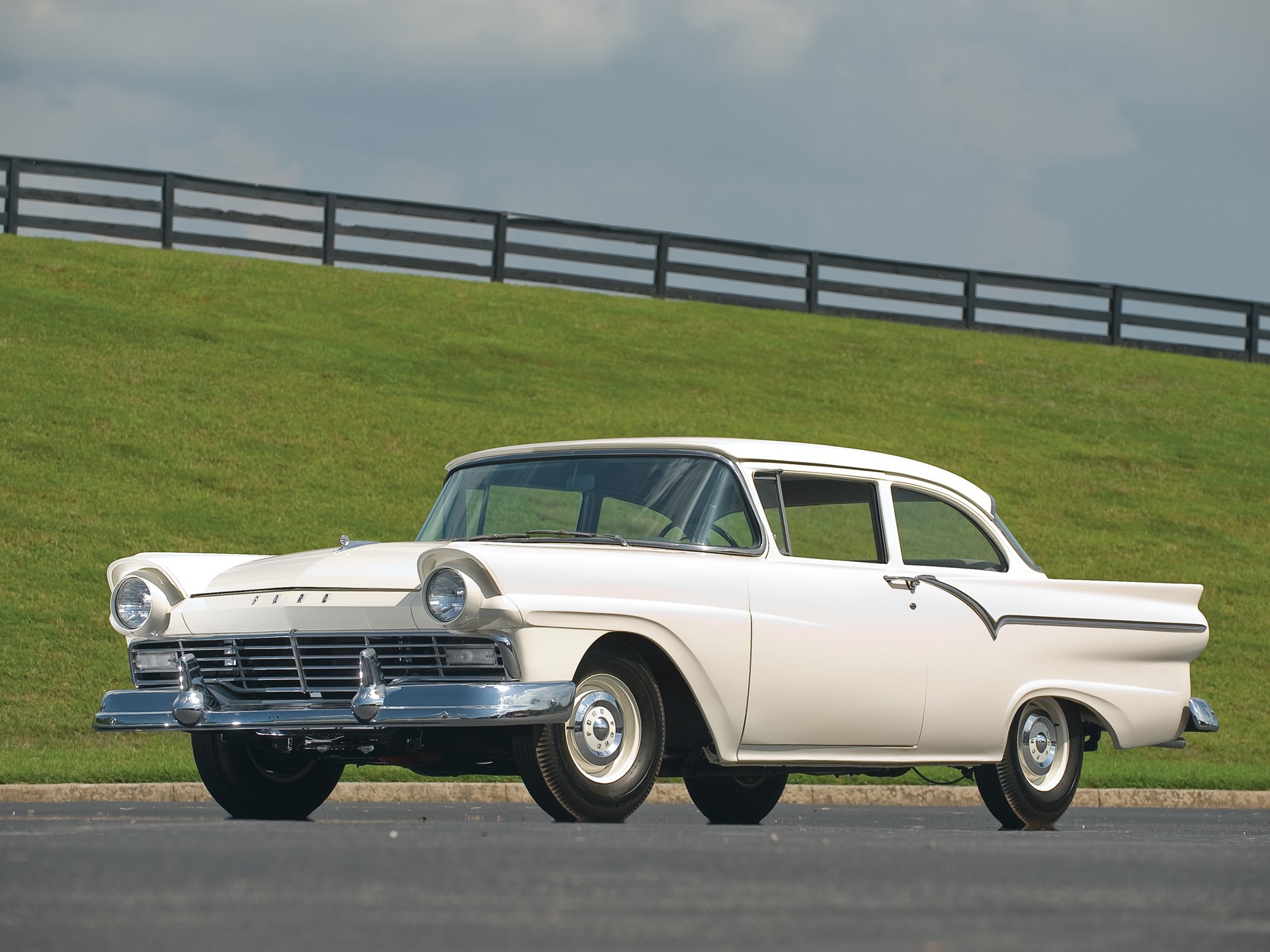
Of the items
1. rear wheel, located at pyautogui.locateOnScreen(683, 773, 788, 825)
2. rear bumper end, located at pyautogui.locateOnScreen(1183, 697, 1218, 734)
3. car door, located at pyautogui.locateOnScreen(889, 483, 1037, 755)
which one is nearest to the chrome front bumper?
car door, located at pyautogui.locateOnScreen(889, 483, 1037, 755)

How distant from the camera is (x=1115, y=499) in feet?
72.4

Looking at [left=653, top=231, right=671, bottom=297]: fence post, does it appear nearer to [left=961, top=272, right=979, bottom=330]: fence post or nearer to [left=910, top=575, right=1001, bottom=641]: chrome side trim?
[left=961, top=272, right=979, bottom=330]: fence post

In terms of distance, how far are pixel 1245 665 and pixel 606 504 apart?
10.7 meters

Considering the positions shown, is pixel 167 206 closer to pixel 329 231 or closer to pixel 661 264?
pixel 329 231

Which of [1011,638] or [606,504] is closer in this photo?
[606,504]

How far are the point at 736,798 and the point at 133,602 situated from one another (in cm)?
349

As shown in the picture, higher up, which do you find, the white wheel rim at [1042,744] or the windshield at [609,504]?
the windshield at [609,504]

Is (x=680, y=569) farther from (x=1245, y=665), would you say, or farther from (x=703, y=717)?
(x=1245, y=665)

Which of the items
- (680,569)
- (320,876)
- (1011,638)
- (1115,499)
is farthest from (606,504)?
(1115,499)

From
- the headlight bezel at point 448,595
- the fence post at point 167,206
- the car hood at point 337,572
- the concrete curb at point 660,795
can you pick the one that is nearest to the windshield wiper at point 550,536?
the car hood at point 337,572

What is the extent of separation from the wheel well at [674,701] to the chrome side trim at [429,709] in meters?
0.60

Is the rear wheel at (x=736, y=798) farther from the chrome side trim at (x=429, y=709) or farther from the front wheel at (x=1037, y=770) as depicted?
the chrome side trim at (x=429, y=709)

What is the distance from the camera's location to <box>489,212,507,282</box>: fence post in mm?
28391

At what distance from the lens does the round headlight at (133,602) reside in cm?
787
